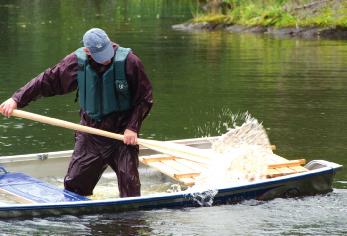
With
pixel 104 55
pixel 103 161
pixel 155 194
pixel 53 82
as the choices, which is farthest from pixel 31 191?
pixel 104 55

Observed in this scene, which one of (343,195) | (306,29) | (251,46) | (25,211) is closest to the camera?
(25,211)

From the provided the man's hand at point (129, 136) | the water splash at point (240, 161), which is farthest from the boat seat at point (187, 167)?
the man's hand at point (129, 136)

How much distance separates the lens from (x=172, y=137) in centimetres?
1239

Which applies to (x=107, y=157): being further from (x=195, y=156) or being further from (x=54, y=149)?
(x=54, y=149)

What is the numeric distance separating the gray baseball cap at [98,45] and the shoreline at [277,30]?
20.0 meters

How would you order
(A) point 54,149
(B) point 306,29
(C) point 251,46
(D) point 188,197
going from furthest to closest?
(B) point 306,29
(C) point 251,46
(A) point 54,149
(D) point 188,197

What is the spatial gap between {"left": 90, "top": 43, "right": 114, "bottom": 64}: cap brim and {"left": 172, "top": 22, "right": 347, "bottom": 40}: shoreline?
65.6ft

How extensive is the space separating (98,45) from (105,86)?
1.30ft

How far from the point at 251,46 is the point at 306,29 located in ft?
13.5

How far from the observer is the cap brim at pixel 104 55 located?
8.10 m

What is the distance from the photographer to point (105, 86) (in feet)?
27.1

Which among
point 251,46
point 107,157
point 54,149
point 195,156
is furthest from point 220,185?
point 251,46

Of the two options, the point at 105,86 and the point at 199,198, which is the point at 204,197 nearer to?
the point at 199,198

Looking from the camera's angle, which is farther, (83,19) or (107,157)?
A: (83,19)
